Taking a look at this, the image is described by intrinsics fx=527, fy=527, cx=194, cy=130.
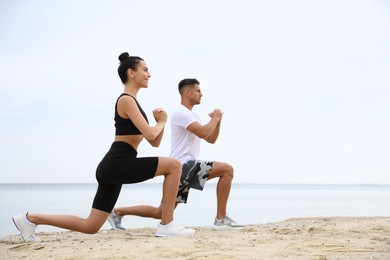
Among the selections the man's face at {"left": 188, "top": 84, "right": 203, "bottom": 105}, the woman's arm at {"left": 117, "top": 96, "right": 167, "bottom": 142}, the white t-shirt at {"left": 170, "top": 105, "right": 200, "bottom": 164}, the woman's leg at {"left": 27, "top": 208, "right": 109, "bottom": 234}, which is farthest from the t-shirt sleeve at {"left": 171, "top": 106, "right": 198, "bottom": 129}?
the woman's leg at {"left": 27, "top": 208, "right": 109, "bottom": 234}

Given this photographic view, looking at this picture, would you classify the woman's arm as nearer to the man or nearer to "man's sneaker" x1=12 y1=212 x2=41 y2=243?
the man

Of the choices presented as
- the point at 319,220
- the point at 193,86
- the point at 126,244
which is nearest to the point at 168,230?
the point at 126,244

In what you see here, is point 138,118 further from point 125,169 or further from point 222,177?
point 222,177

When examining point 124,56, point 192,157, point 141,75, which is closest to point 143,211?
point 192,157

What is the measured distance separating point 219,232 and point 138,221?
4694 mm

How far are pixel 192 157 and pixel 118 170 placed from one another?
1.26m

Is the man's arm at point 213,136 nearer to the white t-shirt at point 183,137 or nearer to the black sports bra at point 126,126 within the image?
the white t-shirt at point 183,137

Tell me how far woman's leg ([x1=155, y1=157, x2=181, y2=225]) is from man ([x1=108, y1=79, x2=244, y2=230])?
27.2 inches

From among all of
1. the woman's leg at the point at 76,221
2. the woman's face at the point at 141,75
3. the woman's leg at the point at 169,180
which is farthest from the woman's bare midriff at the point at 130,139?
the woman's leg at the point at 76,221

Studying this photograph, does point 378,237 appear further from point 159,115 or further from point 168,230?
point 159,115

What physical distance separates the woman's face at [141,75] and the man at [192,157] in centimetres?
83

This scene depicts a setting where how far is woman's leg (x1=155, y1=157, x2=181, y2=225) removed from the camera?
4.52 m

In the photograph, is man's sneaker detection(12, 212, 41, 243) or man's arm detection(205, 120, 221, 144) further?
man's arm detection(205, 120, 221, 144)

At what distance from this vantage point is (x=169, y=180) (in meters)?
4.59
